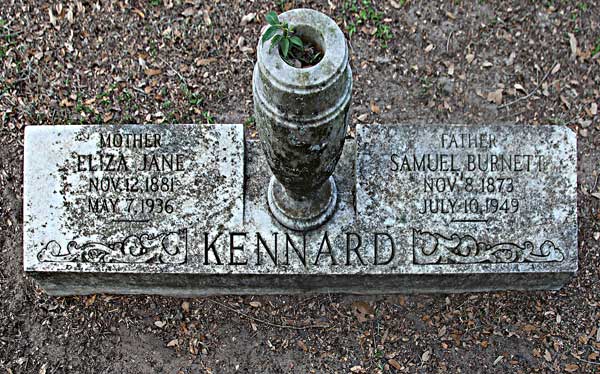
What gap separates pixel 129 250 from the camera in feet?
13.1

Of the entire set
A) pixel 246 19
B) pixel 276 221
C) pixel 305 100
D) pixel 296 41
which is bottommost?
pixel 276 221

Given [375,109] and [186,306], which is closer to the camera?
[186,306]

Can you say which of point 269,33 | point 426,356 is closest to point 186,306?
point 426,356

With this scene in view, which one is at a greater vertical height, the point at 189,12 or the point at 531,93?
the point at 189,12

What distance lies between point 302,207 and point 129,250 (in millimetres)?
1162

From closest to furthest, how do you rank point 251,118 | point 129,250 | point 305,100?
point 305,100, point 129,250, point 251,118

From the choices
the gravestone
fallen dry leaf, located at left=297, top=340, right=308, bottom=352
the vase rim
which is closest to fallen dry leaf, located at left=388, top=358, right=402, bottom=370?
fallen dry leaf, located at left=297, top=340, right=308, bottom=352

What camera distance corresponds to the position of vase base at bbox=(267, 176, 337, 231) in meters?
3.87

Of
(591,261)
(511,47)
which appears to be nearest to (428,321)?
(591,261)

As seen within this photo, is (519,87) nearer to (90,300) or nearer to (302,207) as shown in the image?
(302,207)


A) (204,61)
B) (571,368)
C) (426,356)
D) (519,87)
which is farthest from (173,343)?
(519,87)

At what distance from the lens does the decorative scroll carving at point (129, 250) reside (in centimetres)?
399

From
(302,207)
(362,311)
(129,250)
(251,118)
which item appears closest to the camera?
(302,207)

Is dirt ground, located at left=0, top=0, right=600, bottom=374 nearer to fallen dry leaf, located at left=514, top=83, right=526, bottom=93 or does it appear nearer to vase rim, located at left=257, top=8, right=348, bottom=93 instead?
fallen dry leaf, located at left=514, top=83, right=526, bottom=93
